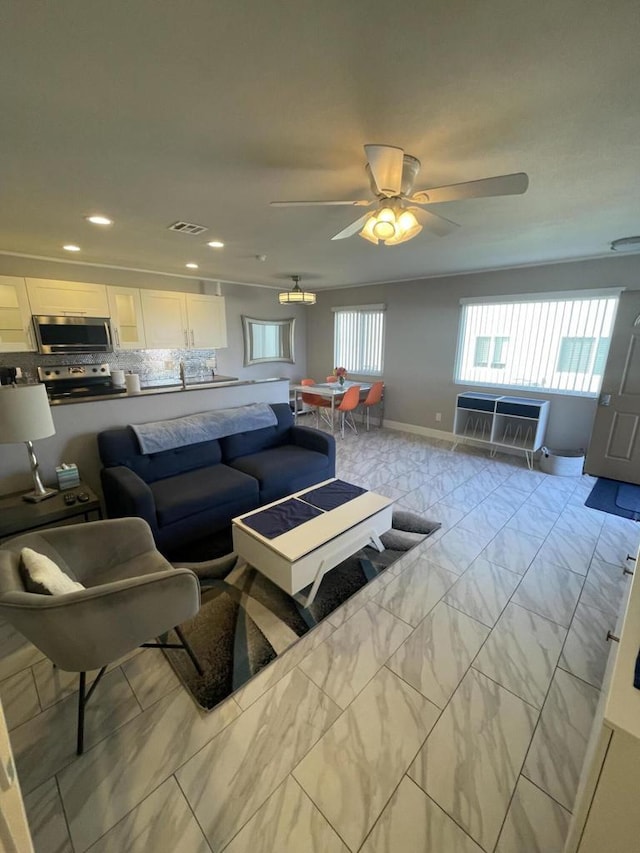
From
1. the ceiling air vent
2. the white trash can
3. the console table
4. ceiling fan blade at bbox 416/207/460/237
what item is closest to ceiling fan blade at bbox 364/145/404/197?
ceiling fan blade at bbox 416/207/460/237

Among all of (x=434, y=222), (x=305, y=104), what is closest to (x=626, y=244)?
Answer: (x=434, y=222)

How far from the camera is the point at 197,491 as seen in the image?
2559 millimetres

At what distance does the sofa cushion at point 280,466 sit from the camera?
2.93 m

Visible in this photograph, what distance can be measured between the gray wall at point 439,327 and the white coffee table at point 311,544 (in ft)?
10.5

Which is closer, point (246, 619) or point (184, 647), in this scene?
point (184, 647)

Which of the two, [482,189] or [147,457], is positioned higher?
[482,189]

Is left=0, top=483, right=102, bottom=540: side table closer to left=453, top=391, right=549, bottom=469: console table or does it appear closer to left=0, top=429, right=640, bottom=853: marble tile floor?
left=0, top=429, right=640, bottom=853: marble tile floor

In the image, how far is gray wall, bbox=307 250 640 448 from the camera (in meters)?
3.91

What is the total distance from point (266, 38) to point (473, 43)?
24.5 inches

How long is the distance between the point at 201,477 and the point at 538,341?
14.2ft

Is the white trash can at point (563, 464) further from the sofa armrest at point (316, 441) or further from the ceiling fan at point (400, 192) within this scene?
the ceiling fan at point (400, 192)

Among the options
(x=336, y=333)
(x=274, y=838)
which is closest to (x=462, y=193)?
(x=274, y=838)

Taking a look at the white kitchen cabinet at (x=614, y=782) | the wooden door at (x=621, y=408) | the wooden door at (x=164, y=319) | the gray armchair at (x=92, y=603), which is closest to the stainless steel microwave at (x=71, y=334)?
the wooden door at (x=164, y=319)

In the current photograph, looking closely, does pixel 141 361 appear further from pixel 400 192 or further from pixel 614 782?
pixel 614 782
